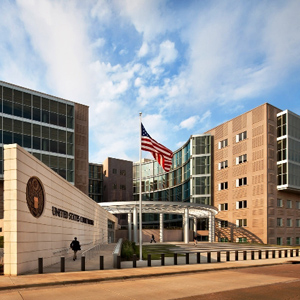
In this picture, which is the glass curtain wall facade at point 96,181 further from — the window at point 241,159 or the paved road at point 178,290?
the paved road at point 178,290

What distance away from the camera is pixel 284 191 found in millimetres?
65438

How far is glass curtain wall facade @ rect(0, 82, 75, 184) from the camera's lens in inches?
1812

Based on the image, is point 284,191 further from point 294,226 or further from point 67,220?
point 67,220

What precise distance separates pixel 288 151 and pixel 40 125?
41535mm

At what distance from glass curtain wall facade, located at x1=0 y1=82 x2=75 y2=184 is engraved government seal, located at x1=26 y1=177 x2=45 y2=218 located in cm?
2676

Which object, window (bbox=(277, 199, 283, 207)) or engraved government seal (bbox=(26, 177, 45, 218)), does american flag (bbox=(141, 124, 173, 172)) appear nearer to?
engraved government seal (bbox=(26, 177, 45, 218))

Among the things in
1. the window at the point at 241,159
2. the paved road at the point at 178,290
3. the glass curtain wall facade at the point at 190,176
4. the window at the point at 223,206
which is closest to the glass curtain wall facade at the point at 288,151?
the window at the point at 241,159

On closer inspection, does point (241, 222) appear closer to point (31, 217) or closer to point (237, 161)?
point (237, 161)

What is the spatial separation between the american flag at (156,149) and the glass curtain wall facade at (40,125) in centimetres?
2535

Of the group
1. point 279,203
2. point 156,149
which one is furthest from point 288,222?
point 156,149

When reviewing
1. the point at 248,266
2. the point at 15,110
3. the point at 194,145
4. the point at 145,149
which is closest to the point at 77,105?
the point at 15,110

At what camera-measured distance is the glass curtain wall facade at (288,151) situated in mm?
62312

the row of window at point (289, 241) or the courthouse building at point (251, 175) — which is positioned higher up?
the courthouse building at point (251, 175)

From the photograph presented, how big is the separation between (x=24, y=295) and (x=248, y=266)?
15.0 m
